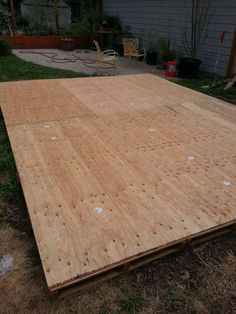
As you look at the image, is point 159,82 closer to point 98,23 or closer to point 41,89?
point 41,89

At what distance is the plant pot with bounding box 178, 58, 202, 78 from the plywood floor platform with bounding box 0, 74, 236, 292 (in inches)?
106

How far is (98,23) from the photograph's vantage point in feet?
33.8

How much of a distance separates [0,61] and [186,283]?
741cm

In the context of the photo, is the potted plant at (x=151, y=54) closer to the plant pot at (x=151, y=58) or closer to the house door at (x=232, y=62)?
the plant pot at (x=151, y=58)

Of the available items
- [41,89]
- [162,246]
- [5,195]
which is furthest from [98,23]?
[162,246]

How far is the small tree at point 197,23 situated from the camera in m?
6.67

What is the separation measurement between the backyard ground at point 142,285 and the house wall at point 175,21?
5.57m

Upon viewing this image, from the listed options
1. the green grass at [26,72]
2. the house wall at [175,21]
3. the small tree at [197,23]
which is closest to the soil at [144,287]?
the green grass at [26,72]

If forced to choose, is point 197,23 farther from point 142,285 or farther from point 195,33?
point 142,285

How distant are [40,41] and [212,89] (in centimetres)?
664

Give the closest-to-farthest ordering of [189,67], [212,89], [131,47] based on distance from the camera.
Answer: [212,89] → [189,67] → [131,47]

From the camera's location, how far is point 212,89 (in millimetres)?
5730

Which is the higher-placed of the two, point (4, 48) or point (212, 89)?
point (4, 48)

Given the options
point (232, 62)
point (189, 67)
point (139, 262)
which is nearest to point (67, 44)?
point (189, 67)
